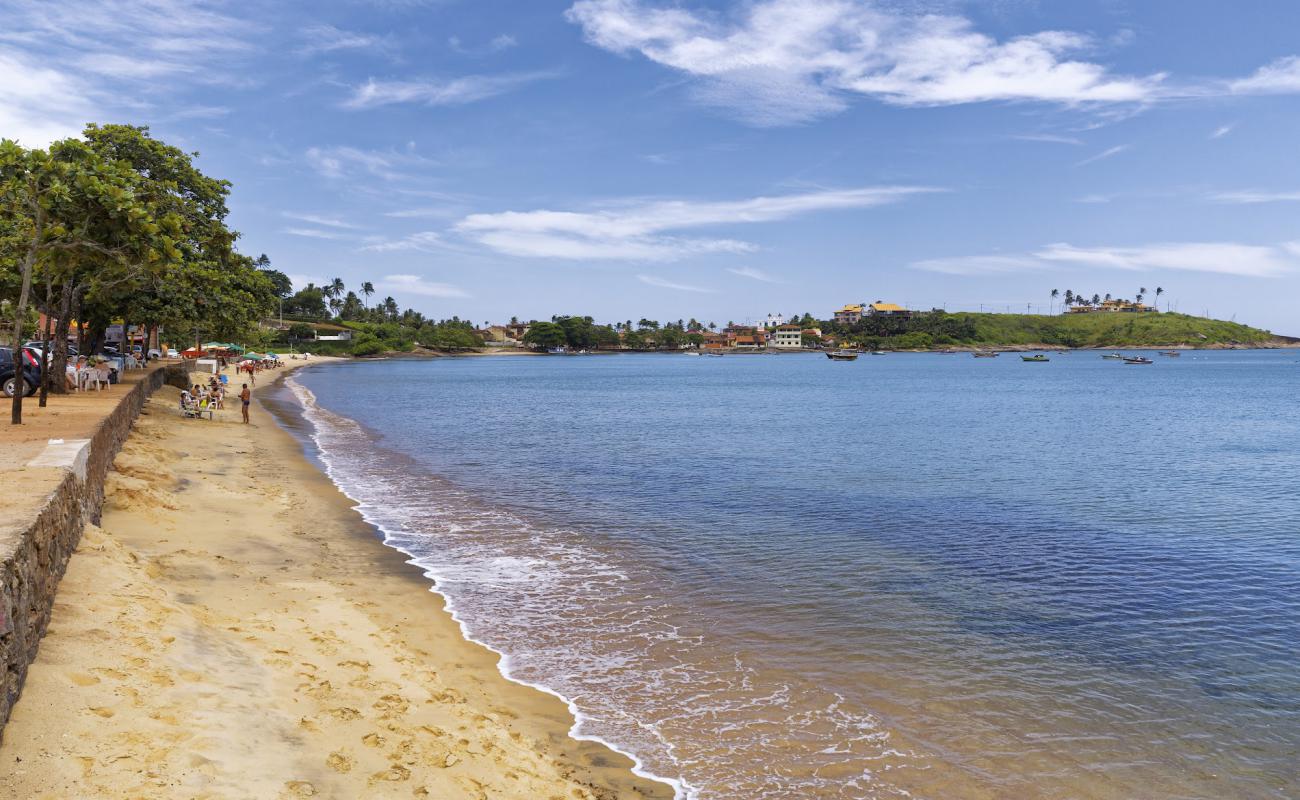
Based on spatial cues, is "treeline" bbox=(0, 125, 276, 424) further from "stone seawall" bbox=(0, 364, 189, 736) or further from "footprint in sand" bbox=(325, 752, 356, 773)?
"footprint in sand" bbox=(325, 752, 356, 773)

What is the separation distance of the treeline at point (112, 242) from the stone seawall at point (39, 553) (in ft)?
29.4

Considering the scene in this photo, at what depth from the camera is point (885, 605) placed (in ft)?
50.0

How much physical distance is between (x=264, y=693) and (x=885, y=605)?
1040 cm

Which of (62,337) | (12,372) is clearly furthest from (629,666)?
(12,372)

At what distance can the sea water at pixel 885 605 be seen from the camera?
977cm

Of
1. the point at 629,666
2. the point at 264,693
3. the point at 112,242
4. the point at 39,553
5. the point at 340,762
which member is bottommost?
the point at 629,666

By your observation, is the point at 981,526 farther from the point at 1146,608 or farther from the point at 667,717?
the point at 667,717

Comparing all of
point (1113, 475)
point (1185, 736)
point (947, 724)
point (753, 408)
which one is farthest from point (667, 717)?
point (753, 408)

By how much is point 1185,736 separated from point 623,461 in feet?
84.7

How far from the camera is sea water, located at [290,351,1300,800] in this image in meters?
9.77

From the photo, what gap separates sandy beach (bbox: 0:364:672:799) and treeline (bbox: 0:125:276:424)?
9.29 meters

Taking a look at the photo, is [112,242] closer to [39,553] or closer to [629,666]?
[39,553]

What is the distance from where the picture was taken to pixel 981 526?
22750mm

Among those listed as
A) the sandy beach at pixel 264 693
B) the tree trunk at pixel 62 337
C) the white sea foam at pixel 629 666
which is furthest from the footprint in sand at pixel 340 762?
the tree trunk at pixel 62 337
